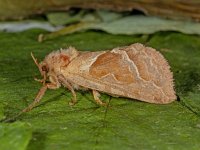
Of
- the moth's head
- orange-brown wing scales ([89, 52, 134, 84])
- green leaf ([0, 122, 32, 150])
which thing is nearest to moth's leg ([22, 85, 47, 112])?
the moth's head

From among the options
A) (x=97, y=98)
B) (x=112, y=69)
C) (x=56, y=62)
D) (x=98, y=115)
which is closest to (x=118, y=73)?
(x=112, y=69)

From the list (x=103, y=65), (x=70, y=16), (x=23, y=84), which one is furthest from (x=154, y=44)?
(x=23, y=84)

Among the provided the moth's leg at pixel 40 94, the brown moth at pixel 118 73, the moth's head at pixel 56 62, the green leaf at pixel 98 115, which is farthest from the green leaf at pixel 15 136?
the moth's head at pixel 56 62

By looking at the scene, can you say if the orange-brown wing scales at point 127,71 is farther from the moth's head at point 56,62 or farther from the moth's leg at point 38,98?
the moth's leg at point 38,98

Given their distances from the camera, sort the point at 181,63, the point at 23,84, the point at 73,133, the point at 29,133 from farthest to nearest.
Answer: the point at 181,63 < the point at 23,84 < the point at 73,133 < the point at 29,133

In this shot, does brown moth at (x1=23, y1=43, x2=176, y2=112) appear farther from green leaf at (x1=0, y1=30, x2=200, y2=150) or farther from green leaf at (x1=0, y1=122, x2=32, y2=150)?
green leaf at (x1=0, y1=122, x2=32, y2=150)

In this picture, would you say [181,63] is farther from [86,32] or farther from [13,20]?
[13,20]
